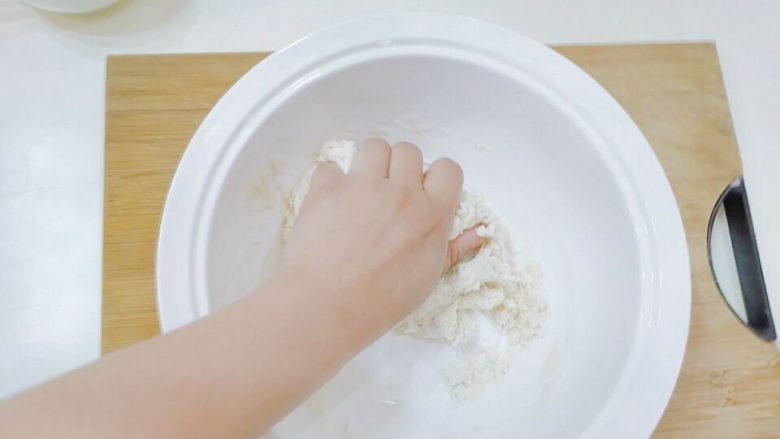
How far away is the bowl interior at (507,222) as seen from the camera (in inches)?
23.4

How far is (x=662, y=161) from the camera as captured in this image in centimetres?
71

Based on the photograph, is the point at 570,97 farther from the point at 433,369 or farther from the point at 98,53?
the point at 98,53

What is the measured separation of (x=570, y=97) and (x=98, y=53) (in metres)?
0.52

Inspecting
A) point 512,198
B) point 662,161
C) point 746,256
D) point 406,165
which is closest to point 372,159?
point 406,165

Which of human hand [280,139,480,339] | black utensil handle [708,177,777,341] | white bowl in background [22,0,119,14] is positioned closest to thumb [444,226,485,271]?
human hand [280,139,480,339]

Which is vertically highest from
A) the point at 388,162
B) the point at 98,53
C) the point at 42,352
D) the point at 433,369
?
the point at 98,53

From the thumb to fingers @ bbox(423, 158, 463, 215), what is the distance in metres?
0.03

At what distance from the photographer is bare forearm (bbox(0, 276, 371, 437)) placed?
0.37 metres

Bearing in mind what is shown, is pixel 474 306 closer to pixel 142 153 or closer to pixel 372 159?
pixel 372 159

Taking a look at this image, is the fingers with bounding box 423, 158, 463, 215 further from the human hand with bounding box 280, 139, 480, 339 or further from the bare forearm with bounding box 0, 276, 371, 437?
→ the bare forearm with bounding box 0, 276, 371, 437

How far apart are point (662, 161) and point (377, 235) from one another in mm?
344

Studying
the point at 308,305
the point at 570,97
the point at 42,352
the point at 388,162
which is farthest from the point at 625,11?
the point at 42,352

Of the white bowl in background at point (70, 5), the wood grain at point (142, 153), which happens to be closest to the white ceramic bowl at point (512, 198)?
the wood grain at point (142, 153)

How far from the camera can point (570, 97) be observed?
60cm
